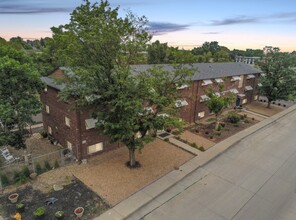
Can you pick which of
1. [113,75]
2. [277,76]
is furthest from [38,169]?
[277,76]

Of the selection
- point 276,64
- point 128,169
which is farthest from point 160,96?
point 276,64

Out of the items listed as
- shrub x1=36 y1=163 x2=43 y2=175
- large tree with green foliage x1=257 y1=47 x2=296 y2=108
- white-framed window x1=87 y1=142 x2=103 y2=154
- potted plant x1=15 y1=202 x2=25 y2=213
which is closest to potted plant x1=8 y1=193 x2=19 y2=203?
potted plant x1=15 y1=202 x2=25 y2=213

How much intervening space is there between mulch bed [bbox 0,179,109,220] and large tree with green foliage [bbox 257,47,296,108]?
105ft

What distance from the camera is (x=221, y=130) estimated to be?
26281 mm

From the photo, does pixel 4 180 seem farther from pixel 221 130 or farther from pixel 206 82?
pixel 206 82

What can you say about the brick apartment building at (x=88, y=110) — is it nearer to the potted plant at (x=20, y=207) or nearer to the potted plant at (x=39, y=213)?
the potted plant at (x=20, y=207)

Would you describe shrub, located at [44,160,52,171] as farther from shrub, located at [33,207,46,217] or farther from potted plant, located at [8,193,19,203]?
shrub, located at [33,207,46,217]

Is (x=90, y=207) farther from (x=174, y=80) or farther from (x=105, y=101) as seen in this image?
(x=174, y=80)

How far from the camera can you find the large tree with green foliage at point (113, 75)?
45.5 feet

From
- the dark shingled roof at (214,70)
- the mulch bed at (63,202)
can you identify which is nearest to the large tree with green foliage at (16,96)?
the mulch bed at (63,202)

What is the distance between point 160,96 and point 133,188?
263 inches

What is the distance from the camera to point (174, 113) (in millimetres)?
16281

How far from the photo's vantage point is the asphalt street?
1295 centimetres

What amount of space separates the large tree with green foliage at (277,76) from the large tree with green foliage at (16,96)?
3309 centimetres
